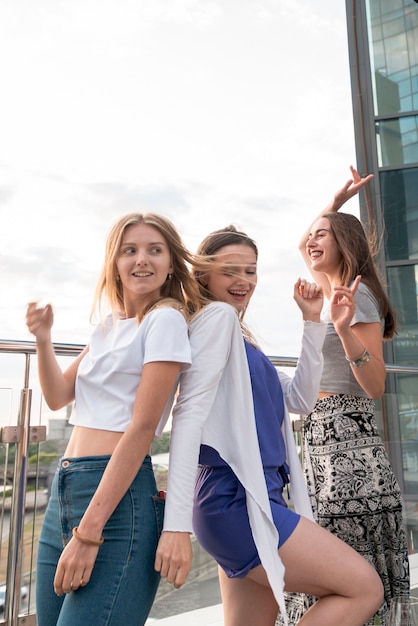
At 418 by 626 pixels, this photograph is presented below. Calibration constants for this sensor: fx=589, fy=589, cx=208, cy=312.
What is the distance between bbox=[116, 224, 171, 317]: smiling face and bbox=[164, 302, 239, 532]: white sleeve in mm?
138

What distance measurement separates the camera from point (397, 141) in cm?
525

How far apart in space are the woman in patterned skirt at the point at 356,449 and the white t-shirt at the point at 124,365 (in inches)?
26.9

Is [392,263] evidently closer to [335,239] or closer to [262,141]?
[335,239]

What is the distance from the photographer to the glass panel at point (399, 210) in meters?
5.17

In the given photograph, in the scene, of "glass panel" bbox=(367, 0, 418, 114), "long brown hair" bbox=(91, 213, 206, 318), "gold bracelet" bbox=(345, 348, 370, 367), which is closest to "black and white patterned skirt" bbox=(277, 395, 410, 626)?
"gold bracelet" bbox=(345, 348, 370, 367)

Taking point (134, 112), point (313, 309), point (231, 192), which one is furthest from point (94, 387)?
point (231, 192)

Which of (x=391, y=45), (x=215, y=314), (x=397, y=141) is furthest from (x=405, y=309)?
(x=215, y=314)

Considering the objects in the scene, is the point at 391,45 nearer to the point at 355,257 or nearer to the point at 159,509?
the point at 355,257

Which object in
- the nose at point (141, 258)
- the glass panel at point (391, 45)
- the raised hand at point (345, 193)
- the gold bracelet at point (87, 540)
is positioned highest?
the glass panel at point (391, 45)

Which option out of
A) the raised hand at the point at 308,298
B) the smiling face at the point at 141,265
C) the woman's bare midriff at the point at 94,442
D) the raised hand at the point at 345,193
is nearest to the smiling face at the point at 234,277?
the raised hand at the point at 308,298

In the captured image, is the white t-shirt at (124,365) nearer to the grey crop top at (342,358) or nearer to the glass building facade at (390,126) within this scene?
the grey crop top at (342,358)

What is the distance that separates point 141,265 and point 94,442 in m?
0.41

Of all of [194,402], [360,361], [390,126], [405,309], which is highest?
[390,126]

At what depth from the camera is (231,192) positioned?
22156 millimetres
